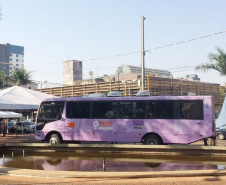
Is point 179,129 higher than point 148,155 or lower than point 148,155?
higher

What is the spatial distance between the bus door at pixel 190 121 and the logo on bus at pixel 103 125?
150 inches

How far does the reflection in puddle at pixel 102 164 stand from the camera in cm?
1123

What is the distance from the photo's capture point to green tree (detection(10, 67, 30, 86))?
4831 cm

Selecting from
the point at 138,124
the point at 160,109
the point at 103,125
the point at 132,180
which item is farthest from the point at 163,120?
the point at 132,180

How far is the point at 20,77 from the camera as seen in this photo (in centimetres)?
4866

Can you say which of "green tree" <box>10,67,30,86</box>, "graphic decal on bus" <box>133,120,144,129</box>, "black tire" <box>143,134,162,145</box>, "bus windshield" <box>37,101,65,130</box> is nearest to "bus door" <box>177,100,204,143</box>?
"black tire" <box>143,134,162,145</box>

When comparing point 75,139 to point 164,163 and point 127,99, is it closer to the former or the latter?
point 127,99

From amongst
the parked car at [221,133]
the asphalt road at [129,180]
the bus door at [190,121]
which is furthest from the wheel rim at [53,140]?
the parked car at [221,133]

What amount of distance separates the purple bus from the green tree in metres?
32.2

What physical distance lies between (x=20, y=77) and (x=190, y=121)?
3826 centimetres

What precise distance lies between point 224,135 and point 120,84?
30.3 meters

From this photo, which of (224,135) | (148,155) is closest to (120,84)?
(224,135)

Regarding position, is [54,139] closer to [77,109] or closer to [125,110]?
[77,109]

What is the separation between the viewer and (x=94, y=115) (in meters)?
17.4
